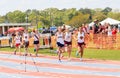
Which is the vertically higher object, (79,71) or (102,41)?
(102,41)

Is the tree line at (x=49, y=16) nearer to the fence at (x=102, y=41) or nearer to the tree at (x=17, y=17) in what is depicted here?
the tree at (x=17, y=17)

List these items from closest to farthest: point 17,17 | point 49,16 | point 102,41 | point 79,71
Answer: point 79,71 → point 102,41 → point 49,16 → point 17,17

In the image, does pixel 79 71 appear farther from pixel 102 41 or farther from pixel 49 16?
pixel 49 16

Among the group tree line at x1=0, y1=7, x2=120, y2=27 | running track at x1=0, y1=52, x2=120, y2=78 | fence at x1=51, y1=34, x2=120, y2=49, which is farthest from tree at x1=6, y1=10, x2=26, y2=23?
running track at x1=0, y1=52, x2=120, y2=78

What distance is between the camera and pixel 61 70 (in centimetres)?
1705

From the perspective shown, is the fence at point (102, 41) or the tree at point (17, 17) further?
the tree at point (17, 17)

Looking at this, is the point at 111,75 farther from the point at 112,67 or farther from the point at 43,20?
the point at 43,20

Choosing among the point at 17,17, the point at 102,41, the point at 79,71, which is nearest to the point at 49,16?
the point at 17,17

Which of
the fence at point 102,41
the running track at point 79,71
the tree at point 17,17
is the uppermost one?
the tree at point 17,17

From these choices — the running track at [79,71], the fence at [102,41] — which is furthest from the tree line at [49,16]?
the running track at [79,71]

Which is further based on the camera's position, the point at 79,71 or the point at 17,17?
the point at 17,17

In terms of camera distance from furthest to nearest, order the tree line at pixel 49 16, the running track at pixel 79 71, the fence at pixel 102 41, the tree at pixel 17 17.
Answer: the tree at pixel 17 17, the tree line at pixel 49 16, the fence at pixel 102 41, the running track at pixel 79 71

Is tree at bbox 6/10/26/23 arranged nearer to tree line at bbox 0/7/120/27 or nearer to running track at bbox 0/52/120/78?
tree line at bbox 0/7/120/27

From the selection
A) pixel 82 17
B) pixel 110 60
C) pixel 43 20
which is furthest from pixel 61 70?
pixel 43 20
